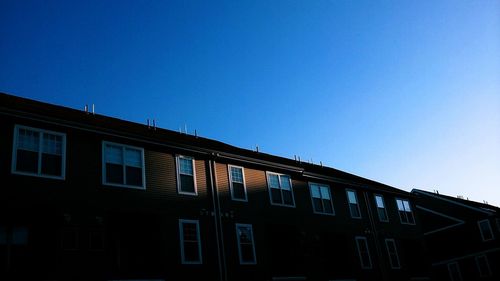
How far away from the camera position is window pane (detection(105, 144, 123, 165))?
2050 centimetres

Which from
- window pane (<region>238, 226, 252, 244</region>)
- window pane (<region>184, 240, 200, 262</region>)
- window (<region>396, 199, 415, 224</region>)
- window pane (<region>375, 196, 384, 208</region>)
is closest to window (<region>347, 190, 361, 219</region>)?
window pane (<region>375, 196, 384, 208</region>)

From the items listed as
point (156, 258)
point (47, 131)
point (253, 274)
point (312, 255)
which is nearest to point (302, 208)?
point (312, 255)

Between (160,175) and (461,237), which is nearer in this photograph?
(160,175)

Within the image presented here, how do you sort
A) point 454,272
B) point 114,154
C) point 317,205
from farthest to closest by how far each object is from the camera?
point 454,272 < point 317,205 < point 114,154

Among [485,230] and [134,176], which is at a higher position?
[134,176]

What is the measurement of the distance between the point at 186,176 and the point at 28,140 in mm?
7635

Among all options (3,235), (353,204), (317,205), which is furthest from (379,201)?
(3,235)

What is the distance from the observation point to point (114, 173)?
66.8ft

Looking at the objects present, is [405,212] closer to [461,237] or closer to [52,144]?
[461,237]

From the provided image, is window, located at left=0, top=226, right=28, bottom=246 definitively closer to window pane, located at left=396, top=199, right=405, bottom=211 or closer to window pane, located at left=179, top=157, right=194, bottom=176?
window pane, located at left=179, top=157, right=194, bottom=176

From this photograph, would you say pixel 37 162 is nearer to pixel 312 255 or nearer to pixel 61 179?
pixel 61 179

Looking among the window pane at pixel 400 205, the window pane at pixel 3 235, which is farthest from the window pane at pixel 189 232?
the window pane at pixel 400 205

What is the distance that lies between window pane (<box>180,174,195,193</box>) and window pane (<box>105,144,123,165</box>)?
3352 mm

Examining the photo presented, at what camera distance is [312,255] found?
2745cm
